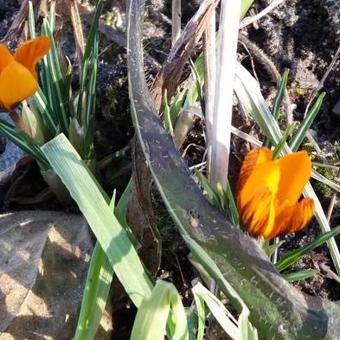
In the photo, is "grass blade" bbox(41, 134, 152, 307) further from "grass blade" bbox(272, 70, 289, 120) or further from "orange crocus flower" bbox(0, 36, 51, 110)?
"grass blade" bbox(272, 70, 289, 120)

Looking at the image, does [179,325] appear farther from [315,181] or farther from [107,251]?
[315,181]

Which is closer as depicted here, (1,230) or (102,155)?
(1,230)

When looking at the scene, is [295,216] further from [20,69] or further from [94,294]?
[20,69]

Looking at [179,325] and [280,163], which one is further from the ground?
[280,163]

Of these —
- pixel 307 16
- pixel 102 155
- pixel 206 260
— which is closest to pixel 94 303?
pixel 206 260

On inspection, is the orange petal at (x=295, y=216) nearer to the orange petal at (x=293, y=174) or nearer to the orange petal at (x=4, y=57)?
the orange petal at (x=293, y=174)

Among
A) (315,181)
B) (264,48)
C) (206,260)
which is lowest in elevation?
(315,181)

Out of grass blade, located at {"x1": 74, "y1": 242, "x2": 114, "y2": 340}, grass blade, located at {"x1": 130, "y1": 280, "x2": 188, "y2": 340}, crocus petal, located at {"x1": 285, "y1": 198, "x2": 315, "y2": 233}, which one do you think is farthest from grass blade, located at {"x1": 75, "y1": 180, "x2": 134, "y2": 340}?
crocus petal, located at {"x1": 285, "y1": 198, "x2": 315, "y2": 233}
